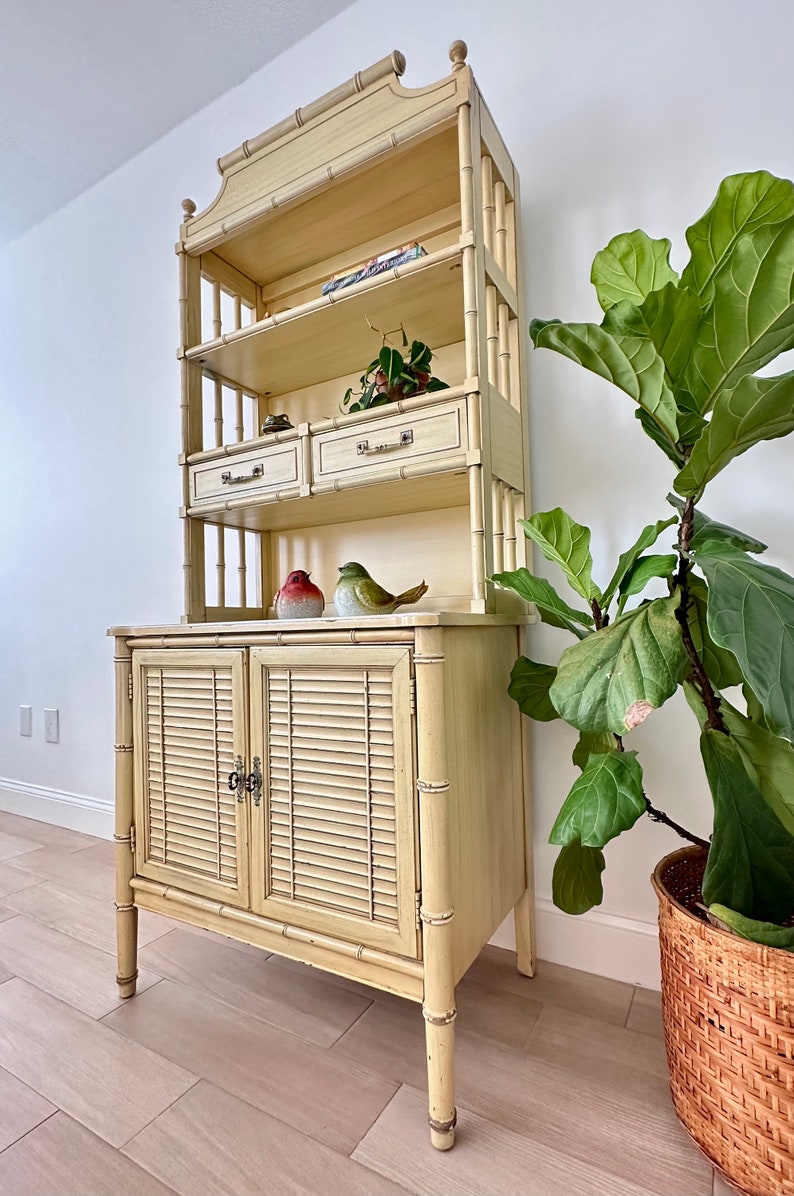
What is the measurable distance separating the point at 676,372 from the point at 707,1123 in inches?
36.6

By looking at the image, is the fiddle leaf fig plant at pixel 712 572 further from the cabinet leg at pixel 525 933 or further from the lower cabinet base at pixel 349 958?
the cabinet leg at pixel 525 933

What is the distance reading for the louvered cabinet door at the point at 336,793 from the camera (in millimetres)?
809

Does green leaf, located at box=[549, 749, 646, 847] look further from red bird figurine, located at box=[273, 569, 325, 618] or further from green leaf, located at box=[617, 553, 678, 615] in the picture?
red bird figurine, located at box=[273, 569, 325, 618]

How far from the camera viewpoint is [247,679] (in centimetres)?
97

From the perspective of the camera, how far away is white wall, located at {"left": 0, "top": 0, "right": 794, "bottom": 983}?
1053 millimetres

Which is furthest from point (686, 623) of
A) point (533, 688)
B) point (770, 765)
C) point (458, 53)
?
point (458, 53)

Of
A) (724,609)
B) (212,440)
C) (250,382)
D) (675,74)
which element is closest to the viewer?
(724,609)

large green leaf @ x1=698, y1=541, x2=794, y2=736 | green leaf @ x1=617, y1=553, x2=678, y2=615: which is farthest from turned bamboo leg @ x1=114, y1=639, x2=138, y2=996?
large green leaf @ x1=698, y1=541, x2=794, y2=736

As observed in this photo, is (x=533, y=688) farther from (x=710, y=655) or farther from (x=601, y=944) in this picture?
(x=601, y=944)

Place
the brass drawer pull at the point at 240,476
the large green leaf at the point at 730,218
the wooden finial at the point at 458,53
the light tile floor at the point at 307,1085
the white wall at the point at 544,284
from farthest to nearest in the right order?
the brass drawer pull at the point at 240,476 → the white wall at the point at 544,284 → the wooden finial at the point at 458,53 → the light tile floor at the point at 307,1085 → the large green leaf at the point at 730,218

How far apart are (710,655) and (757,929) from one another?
1.09ft

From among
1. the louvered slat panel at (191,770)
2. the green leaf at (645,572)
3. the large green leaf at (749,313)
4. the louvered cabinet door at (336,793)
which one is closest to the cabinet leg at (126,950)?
the louvered slat panel at (191,770)

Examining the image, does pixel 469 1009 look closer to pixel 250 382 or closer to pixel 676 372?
pixel 676 372

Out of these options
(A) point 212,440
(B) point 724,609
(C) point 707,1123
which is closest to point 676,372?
(B) point 724,609
